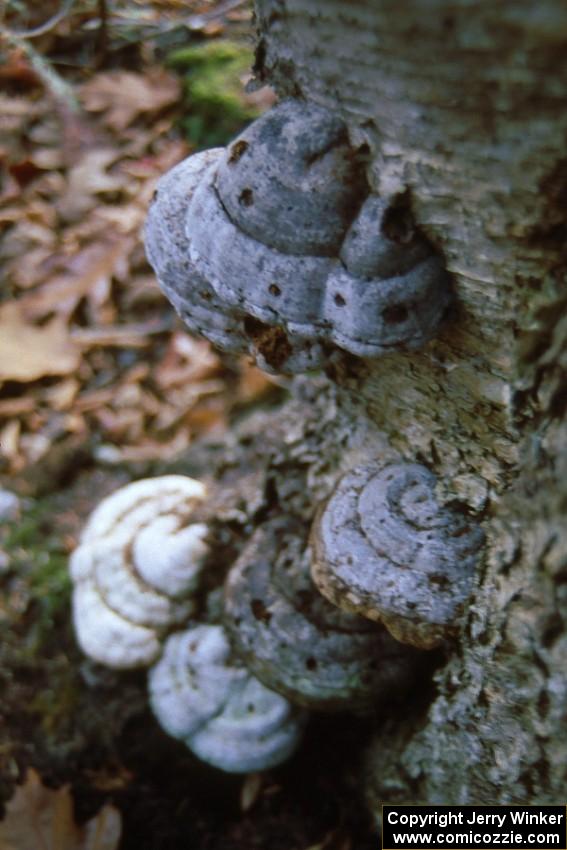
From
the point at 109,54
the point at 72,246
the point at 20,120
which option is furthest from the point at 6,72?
the point at 72,246

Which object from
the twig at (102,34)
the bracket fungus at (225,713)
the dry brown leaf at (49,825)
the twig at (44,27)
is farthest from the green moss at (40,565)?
the twig at (102,34)

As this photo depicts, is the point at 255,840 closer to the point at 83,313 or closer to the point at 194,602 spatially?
the point at 194,602

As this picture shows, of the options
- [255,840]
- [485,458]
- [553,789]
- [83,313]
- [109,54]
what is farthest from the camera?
[109,54]

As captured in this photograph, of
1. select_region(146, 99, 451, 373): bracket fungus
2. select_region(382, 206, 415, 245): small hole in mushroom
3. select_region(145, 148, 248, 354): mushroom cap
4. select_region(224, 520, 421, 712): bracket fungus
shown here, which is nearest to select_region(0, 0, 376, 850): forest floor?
select_region(224, 520, 421, 712): bracket fungus

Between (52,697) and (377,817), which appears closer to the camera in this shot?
(377,817)

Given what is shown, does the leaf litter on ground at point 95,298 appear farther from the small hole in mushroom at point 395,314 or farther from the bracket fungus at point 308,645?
the small hole in mushroom at point 395,314

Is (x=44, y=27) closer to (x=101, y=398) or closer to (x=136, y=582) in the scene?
(x=101, y=398)
